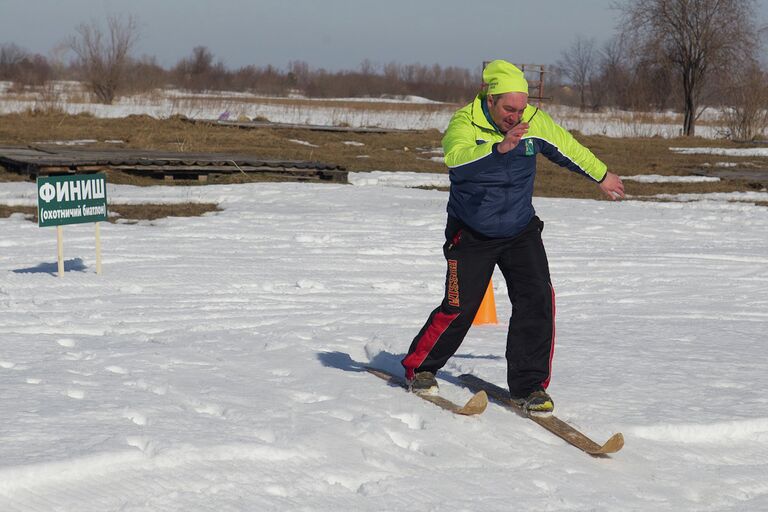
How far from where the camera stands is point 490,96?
485 cm

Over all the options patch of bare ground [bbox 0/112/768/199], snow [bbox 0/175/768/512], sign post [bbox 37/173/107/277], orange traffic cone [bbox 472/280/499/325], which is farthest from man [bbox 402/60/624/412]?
patch of bare ground [bbox 0/112/768/199]

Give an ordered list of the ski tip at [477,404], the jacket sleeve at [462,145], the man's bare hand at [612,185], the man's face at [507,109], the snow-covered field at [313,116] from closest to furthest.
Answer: the jacket sleeve at [462,145] → the man's face at [507,109] → the ski tip at [477,404] → the man's bare hand at [612,185] → the snow-covered field at [313,116]

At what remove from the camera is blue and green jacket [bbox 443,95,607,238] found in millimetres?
4848

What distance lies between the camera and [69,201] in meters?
8.78

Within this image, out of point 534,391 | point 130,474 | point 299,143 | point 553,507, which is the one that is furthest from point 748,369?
point 299,143

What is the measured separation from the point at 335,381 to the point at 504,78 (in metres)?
1.81

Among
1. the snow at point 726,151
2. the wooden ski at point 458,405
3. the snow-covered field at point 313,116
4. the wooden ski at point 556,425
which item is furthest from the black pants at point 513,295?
the snow-covered field at point 313,116

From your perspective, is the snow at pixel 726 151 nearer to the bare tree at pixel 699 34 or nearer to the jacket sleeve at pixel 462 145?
the bare tree at pixel 699 34

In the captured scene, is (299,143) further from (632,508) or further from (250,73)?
(250,73)

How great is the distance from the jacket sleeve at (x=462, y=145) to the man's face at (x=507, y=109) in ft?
0.40

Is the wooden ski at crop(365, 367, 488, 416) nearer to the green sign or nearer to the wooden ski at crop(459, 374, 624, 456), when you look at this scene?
the wooden ski at crop(459, 374, 624, 456)

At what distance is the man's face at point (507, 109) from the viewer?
4793mm

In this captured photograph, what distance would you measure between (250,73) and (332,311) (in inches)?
3664

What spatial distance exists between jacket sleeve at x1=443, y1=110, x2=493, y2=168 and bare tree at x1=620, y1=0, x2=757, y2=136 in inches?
1524
